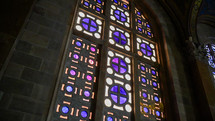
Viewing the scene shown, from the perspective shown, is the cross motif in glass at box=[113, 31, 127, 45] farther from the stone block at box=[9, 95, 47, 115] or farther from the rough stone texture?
the stone block at box=[9, 95, 47, 115]

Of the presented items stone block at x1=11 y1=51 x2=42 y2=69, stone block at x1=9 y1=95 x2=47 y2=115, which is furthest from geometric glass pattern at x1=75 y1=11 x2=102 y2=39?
stone block at x1=9 y1=95 x2=47 y2=115

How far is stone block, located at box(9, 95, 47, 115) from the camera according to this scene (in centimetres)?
344

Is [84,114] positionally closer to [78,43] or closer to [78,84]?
[78,84]

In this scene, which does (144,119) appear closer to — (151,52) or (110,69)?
(110,69)

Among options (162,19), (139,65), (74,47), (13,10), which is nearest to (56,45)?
(74,47)

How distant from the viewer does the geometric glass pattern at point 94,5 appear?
251 inches

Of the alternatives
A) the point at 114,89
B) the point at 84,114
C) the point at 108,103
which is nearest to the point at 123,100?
the point at 114,89

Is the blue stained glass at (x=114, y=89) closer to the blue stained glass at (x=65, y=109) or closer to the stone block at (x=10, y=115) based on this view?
the blue stained glass at (x=65, y=109)

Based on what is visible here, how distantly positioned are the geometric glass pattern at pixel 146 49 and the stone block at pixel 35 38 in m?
2.89

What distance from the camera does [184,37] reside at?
7301mm

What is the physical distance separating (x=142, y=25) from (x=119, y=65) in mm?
2293

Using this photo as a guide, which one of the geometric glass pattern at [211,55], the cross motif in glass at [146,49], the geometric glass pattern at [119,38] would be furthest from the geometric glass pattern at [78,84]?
the geometric glass pattern at [211,55]

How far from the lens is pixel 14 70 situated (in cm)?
375

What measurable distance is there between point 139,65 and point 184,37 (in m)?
2.29
